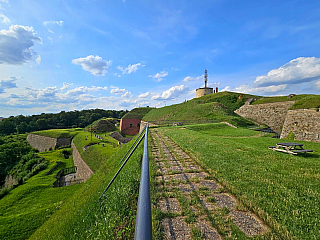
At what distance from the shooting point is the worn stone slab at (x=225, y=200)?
99.2 inches

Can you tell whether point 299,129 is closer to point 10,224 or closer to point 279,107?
point 279,107

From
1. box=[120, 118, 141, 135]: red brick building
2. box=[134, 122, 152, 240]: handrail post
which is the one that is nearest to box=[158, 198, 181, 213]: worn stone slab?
box=[134, 122, 152, 240]: handrail post

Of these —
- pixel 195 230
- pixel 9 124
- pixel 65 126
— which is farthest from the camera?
pixel 65 126

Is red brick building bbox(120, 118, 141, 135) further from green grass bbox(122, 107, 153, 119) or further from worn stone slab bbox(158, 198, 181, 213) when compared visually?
worn stone slab bbox(158, 198, 181, 213)

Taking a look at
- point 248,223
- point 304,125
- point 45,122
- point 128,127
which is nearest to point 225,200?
point 248,223

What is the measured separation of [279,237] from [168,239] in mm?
1358

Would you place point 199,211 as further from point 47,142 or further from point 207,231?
point 47,142

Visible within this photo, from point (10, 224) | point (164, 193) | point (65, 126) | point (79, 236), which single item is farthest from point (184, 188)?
point (65, 126)

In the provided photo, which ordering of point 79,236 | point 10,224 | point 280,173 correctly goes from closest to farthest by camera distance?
point 79,236, point 280,173, point 10,224

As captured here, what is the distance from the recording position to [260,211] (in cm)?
225

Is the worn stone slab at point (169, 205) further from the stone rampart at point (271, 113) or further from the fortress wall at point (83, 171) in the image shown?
the stone rampart at point (271, 113)

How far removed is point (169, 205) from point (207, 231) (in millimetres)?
782

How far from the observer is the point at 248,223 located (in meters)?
2.07

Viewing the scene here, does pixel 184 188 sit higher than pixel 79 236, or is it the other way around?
pixel 184 188
